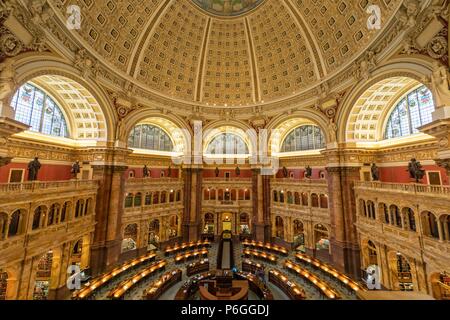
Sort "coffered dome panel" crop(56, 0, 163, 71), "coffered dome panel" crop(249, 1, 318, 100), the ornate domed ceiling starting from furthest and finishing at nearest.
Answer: "coffered dome panel" crop(249, 1, 318, 100) < the ornate domed ceiling < "coffered dome panel" crop(56, 0, 163, 71)

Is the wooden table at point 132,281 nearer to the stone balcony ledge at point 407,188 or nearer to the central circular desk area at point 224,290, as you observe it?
the central circular desk area at point 224,290

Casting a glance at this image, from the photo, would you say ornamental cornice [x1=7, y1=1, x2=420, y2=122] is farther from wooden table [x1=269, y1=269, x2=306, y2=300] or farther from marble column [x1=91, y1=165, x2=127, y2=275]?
wooden table [x1=269, y1=269, x2=306, y2=300]

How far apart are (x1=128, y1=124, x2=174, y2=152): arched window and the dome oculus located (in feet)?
52.1

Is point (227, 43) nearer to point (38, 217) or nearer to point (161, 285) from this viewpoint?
point (38, 217)

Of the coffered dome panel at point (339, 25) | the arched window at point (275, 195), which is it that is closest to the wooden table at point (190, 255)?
the arched window at point (275, 195)

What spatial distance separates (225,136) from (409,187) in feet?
72.8

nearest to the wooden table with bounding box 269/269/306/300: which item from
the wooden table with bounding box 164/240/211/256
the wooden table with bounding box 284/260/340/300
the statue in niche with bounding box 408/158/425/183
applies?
the wooden table with bounding box 284/260/340/300

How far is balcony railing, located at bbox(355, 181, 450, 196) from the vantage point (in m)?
11.2

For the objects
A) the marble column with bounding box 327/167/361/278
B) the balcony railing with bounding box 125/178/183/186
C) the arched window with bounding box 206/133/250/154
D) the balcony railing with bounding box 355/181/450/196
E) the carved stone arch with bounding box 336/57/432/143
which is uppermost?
the carved stone arch with bounding box 336/57/432/143

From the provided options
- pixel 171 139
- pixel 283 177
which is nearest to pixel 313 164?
pixel 283 177

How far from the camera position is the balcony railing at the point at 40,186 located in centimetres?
1138

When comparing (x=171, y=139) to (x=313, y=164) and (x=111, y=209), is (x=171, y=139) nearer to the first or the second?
(x=111, y=209)

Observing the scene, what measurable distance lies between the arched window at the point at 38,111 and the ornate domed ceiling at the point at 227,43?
619 centimetres

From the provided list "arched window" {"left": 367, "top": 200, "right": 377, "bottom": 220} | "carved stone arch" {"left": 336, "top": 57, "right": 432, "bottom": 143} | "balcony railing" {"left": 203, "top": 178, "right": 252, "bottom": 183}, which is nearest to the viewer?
"carved stone arch" {"left": 336, "top": 57, "right": 432, "bottom": 143}
